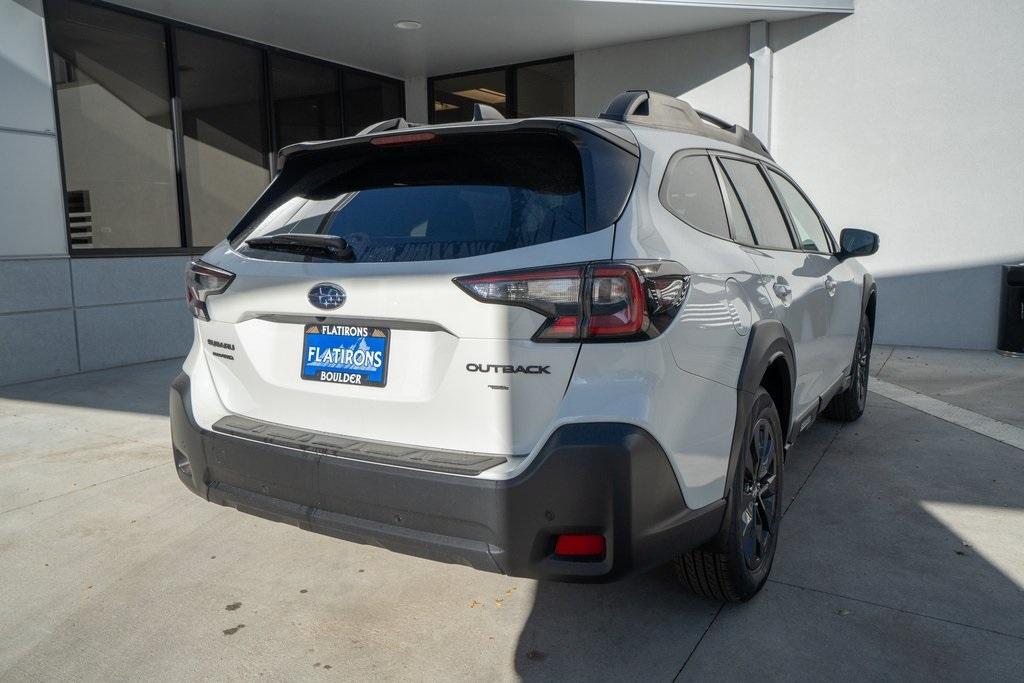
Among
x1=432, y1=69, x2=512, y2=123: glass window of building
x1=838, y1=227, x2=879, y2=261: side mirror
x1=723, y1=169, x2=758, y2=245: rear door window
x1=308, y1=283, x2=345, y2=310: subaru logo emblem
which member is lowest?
x1=308, y1=283, x2=345, y2=310: subaru logo emblem

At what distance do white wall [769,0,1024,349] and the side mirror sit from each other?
16.7ft

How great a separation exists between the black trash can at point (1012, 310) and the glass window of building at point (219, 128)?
836 centimetres

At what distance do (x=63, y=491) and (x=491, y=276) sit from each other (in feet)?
10.7


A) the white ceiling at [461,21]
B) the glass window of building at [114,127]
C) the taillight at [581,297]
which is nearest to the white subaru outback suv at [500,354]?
the taillight at [581,297]

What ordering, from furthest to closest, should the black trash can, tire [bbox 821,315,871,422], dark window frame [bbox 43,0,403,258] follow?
the black trash can
dark window frame [bbox 43,0,403,258]
tire [bbox 821,315,871,422]

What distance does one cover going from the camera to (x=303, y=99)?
34.4ft

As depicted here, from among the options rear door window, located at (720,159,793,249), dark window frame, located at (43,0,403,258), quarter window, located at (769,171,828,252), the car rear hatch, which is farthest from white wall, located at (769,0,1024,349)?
the car rear hatch

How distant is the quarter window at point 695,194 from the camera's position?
2.53 m

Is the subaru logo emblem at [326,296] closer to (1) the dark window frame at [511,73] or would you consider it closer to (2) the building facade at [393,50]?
(2) the building facade at [393,50]

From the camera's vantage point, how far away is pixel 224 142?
9453 millimetres

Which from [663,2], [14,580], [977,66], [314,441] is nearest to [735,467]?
[314,441]

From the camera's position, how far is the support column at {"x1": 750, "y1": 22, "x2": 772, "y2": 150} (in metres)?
9.16

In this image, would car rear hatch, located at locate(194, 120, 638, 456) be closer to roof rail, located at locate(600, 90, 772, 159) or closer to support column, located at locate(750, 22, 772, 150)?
roof rail, located at locate(600, 90, 772, 159)

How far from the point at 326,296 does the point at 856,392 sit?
13.8 ft
